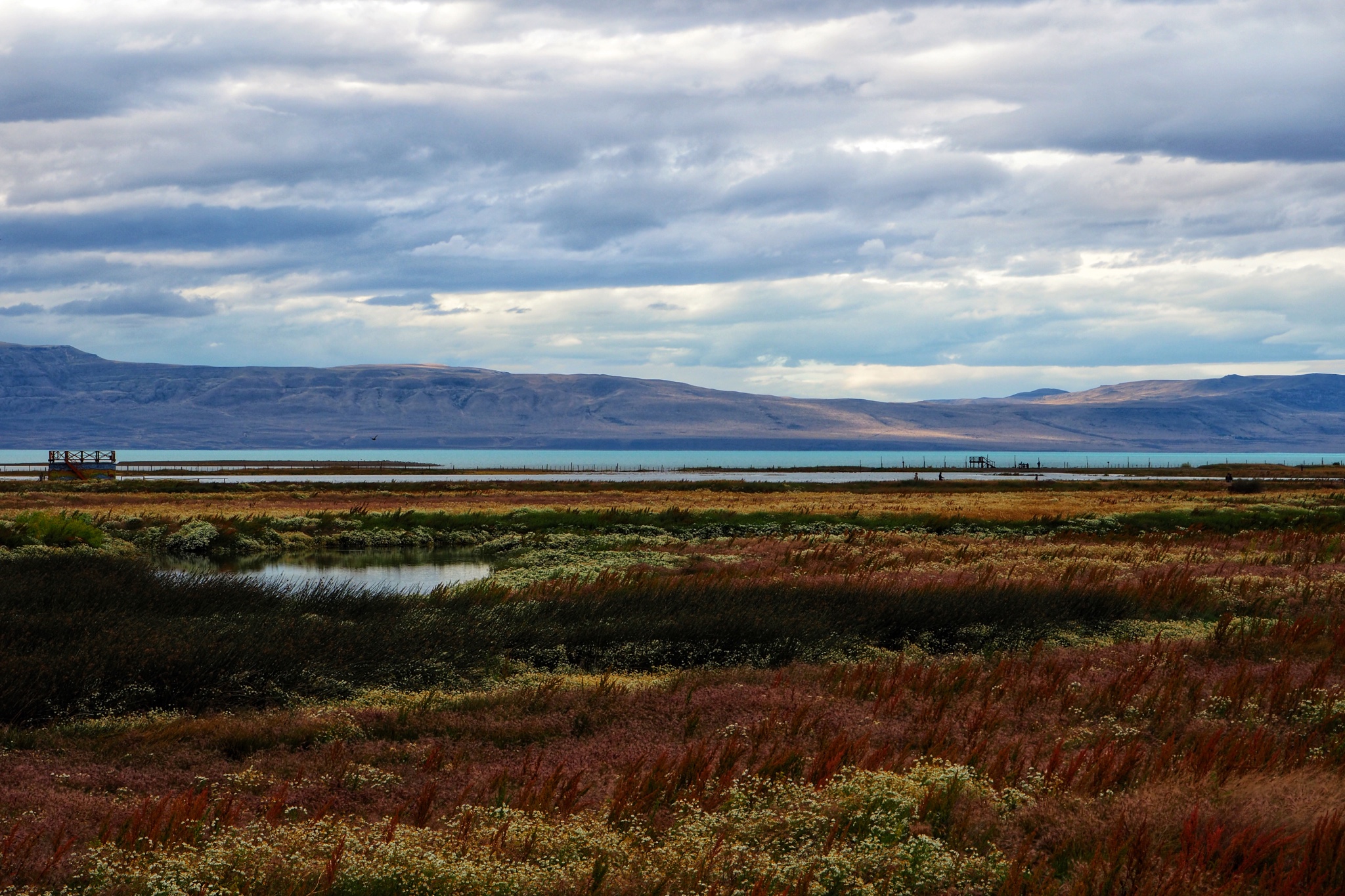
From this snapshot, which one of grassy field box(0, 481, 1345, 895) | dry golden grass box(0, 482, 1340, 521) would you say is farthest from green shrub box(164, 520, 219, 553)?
grassy field box(0, 481, 1345, 895)

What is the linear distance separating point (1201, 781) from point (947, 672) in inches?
232

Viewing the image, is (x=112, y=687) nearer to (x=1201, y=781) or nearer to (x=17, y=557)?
(x=1201, y=781)

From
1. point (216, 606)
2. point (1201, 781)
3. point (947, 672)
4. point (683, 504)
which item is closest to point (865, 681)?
point (947, 672)

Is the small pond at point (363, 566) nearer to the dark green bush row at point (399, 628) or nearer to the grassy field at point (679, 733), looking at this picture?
the grassy field at point (679, 733)

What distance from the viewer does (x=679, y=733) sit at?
1185cm

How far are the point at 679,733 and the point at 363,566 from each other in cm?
2741

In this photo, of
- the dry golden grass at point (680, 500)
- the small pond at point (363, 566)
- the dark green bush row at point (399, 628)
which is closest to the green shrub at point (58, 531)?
the small pond at point (363, 566)

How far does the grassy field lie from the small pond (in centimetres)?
595

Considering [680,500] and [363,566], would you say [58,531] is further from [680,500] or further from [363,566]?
[680,500]

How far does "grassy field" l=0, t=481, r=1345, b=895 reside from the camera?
7504 millimetres

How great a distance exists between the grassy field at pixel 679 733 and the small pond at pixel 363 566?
595 cm

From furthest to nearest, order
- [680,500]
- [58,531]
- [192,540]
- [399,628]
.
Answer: [680,500] → [192,540] → [58,531] → [399,628]

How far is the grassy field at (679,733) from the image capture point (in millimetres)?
7504

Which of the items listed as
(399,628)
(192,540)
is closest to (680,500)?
(192,540)
